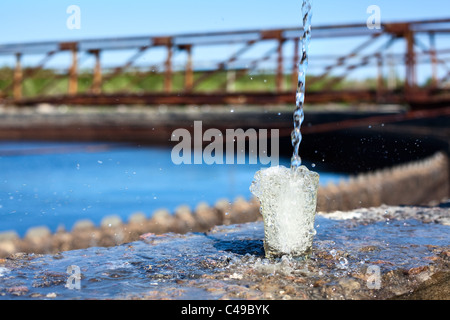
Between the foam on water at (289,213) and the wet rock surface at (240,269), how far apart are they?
63 mm

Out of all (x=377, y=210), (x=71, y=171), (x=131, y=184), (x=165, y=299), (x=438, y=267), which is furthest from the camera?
(x=71, y=171)

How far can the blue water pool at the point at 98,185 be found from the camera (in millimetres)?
7758

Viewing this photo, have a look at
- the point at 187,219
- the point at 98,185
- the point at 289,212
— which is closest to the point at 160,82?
the point at 98,185

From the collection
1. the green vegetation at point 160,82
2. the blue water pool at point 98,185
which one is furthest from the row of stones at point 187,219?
the blue water pool at point 98,185

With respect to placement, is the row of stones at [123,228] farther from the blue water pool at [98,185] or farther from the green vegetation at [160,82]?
the green vegetation at [160,82]

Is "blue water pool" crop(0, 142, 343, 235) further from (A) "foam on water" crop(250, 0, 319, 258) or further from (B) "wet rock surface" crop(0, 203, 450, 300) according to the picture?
(A) "foam on water" crop(250, 0, 319, 258)

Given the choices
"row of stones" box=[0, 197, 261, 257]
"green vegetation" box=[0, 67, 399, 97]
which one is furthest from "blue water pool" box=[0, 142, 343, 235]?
"row of stones" box=[0, 197, 261, 257]

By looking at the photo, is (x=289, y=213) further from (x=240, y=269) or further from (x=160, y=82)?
(x=160, y=82)

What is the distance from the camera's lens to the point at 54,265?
210 cm

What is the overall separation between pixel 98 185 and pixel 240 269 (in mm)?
7583

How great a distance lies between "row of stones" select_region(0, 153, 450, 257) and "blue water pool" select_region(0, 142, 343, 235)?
9.86ft

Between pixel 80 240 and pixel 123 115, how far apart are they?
8.65 m
